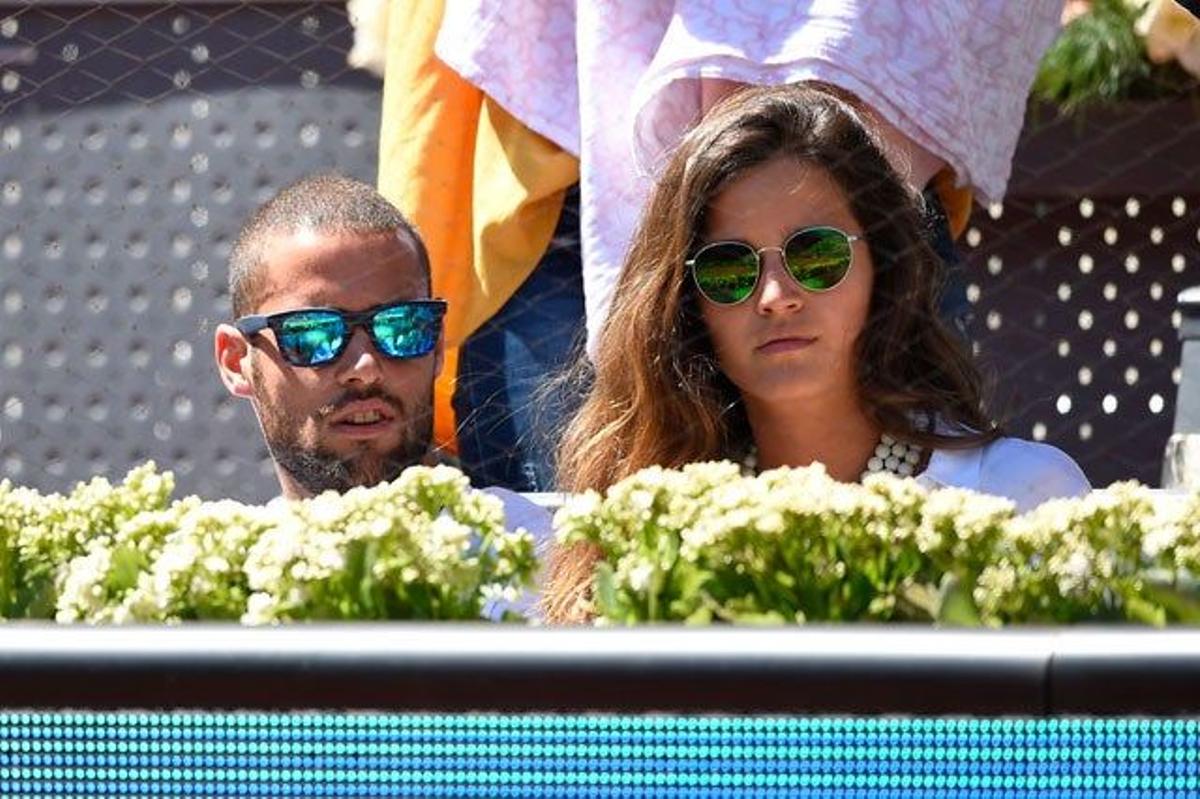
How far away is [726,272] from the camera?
271 centimetres

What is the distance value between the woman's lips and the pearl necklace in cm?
14

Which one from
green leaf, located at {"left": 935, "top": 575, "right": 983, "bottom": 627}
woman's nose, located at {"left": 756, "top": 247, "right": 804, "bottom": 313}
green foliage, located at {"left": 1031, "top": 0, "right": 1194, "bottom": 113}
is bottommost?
green leaf, located at {"left": 935, "top": 575, "right": 983, "bottom": 627}

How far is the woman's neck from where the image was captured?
9.08ft

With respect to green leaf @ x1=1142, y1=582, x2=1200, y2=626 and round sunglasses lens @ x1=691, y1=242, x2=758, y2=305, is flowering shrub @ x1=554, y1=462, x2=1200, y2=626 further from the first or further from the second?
round sunglasses lens @ x1=691, y1=242, x2=758, y2=305

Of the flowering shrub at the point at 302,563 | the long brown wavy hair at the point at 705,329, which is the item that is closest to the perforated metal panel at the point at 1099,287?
the long brown wavy hair at the point at 705,329

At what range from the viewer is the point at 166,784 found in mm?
1658

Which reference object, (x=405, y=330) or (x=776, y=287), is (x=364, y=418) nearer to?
(x=405, y=330)

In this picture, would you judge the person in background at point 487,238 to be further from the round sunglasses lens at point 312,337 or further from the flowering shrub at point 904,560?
the flowering shrub at point 904,560

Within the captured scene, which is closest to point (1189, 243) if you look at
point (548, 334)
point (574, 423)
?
point (548, 334)

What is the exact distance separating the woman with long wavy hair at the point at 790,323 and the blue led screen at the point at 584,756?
1.13 m

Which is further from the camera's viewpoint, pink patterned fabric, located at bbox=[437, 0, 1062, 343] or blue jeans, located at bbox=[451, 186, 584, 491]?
blue jeans, located at bbox=[451, 186, 584, 491]

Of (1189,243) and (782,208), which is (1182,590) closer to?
(782,208)

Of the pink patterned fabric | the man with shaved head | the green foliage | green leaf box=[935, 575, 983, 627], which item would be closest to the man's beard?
the man with shaved head

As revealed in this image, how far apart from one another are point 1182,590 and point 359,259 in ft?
4.57
